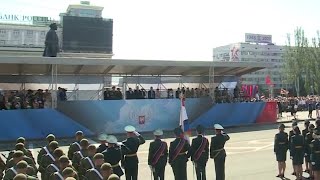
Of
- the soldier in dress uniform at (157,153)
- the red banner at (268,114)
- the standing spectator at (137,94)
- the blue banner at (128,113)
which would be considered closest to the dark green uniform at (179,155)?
the soldier in dress uniform at (157,153)

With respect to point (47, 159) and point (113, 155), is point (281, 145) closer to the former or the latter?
point (113, 155)

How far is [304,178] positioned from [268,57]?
15438 cm

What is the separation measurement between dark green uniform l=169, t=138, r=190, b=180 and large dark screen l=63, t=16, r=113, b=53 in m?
62.6

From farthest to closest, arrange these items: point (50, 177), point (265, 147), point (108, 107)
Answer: point (108, 107)
point (265, 147)
point (50, 177)

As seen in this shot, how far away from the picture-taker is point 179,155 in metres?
11.8

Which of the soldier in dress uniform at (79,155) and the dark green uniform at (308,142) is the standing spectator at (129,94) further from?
the soldier in dress uniform at (79,155)

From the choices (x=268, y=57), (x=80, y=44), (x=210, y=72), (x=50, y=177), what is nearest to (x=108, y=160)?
(x=50, y=177)

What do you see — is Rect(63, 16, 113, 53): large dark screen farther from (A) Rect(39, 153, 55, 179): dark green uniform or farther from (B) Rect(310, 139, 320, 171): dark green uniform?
(A) Rect(39, 153, 55, 179): dark green uniform

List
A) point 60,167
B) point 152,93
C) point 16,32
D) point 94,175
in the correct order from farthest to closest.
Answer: point 16,32
point 152,93
point 60,167
point 94,175

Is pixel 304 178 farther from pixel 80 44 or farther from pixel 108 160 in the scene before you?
pixel 80 44

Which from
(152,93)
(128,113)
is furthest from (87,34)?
(128,113)

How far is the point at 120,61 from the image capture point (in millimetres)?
25906

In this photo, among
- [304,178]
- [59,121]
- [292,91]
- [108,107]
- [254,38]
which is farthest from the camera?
[254,38]

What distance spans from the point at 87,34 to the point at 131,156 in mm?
63681
